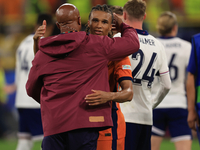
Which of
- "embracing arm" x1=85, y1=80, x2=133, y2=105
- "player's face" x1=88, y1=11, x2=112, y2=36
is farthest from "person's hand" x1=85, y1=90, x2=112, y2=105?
"player's face" x1=88, y1=11, x2=112, y2=36

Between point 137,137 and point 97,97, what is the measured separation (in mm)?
1324

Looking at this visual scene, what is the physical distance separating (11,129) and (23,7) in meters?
3.97

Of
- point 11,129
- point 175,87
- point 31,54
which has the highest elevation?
point 31,54

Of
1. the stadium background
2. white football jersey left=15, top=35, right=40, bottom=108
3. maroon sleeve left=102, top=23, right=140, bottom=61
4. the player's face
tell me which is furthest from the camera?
the stadium background

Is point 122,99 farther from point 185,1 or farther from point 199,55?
point 185,1

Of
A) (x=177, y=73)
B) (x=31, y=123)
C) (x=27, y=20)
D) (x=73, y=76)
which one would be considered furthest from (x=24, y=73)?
(x=27, y=20)

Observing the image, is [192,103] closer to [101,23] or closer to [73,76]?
[101,23]

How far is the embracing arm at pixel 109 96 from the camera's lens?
2561 millimetres

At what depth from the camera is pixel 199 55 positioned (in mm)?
3518

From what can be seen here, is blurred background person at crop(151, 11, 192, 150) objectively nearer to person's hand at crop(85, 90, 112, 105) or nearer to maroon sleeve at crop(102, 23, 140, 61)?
maroon sleeve at crop(102, 23, 140, 61)

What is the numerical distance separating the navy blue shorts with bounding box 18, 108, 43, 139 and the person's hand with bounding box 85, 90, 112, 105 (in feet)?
11.0

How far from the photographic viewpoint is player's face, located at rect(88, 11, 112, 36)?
10.0ft

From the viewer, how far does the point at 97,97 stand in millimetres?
2566

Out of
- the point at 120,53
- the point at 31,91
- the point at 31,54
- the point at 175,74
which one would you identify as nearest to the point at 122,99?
the point at 120,53
